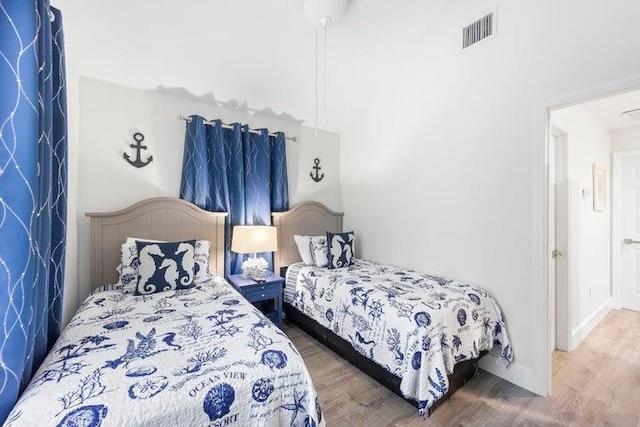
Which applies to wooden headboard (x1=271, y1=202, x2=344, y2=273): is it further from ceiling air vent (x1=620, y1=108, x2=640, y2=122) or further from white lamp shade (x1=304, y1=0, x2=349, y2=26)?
ceiling air vent (x1=620, y1=108, x2=640, y2=122)

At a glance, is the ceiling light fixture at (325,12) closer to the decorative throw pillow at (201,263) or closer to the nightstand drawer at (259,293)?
the decorative throw pillow at (201,263)

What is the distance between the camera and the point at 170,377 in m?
1.02

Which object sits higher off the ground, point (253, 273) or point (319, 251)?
point (319, 251)

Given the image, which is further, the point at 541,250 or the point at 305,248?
the point at 305,248

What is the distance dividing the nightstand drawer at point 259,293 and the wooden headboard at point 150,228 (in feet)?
1.50

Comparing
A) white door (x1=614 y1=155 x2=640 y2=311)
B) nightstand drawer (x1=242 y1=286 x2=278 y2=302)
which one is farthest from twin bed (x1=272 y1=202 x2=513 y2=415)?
white door (x1=614 y1=155 x2=640 y2=311)

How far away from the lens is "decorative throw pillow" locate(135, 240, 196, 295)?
201cm

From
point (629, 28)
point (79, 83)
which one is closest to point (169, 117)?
point (79, 83)

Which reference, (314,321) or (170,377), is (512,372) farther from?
(170,377)

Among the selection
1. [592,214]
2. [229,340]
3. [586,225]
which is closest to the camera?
[229,340]

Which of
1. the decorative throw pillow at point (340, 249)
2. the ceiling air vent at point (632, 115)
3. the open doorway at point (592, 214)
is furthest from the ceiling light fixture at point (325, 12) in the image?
the ceiling air vent at point (632, 115)

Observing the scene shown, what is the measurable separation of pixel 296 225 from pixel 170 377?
233 cm

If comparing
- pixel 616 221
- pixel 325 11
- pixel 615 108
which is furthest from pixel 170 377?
pixel 616 221

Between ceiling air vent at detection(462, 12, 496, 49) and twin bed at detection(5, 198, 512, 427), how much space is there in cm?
201
